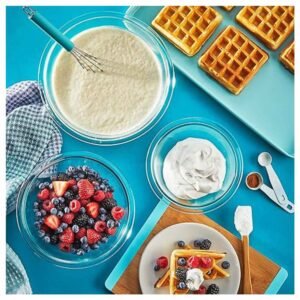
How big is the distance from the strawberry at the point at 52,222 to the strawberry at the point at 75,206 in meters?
0.06

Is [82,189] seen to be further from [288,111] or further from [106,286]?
[288,111]

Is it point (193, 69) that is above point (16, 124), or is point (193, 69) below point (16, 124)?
above

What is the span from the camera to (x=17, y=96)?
1945mm

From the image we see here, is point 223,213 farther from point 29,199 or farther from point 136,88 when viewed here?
point 29,199

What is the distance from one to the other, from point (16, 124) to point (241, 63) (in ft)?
2.74

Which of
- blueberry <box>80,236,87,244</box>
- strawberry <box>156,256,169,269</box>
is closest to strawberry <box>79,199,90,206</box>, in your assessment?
blueberry <box>80,236,87,244</box>

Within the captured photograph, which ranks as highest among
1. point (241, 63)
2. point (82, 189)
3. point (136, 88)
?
point (241, 63)

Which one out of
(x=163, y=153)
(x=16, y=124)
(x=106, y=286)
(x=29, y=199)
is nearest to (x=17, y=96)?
(x=16, y=124)

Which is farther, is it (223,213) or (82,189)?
(223,213)

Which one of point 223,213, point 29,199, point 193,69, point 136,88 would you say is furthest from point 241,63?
point 29,199

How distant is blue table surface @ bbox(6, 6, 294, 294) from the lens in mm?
1983

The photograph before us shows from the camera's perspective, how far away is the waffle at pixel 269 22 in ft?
6.50

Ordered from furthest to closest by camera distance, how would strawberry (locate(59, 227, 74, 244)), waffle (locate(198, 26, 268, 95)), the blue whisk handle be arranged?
waffle (locate(198, 26, 268, 95)) < strawberry (locate(59, 227, 74, 244)) < the blue whisk handle

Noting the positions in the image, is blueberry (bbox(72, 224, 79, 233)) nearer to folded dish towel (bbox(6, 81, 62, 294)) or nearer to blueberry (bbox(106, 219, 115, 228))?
blueberry (bbox(106, 219, 115, 228))
